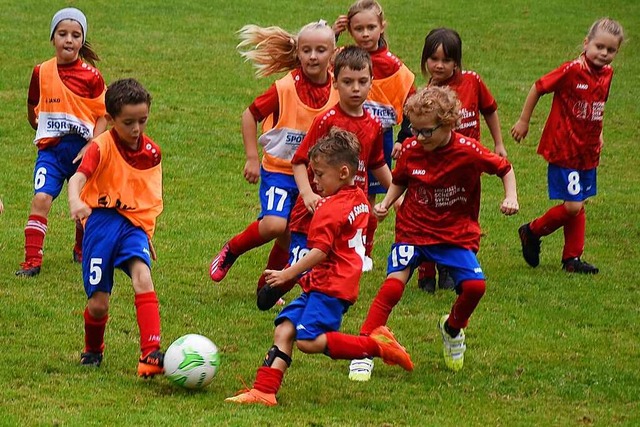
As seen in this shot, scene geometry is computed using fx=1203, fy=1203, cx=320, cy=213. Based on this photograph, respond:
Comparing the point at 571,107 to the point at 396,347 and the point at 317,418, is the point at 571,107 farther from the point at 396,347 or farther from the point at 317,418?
the point at 317,418

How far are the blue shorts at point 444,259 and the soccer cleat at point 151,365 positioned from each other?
4.88 feet

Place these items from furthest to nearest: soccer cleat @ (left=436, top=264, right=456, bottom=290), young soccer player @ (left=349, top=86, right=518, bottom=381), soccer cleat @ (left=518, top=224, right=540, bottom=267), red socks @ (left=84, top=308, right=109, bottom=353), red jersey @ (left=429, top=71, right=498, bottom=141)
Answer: soccer cleat @ (left=518, top=224, right=540, bottom=267) < soccer cleat @ (left=436, top=264, right=456, bottom=290) < red jersey @ (left=429, top=71, right=498, bottom=141) < young soccer player @ (left=349, top=86, right=518, bottom=381) < red socks @ (left=84, top=308, right=109, bottom=353)

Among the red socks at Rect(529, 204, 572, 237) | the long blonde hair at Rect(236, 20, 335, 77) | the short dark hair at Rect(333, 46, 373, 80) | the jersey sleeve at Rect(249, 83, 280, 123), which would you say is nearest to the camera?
the short dark hair at Rect(333, 46, 373, 80)

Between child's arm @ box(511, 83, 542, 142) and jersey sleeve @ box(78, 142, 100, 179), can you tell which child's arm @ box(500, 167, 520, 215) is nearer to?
jersey sleeve @ box(78, 142, 100, 179)

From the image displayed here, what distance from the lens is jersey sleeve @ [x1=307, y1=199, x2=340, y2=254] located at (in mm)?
6246

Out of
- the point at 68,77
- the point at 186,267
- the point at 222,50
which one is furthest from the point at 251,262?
the point at 222,50

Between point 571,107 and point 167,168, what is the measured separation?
5005 mm

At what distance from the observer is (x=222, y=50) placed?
1852 centimetres

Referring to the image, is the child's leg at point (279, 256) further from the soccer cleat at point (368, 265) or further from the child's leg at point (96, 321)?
the child's leg at point (96, 321)

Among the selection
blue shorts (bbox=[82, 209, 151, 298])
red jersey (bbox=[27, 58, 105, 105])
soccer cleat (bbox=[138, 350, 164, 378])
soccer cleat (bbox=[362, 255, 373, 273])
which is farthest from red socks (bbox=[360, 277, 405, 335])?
red jersey (bbox=[27, 58, 105, 105])

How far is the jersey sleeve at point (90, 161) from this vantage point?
6555 millimetres

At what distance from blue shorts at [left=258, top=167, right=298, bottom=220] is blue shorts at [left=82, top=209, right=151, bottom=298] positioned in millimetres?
1650

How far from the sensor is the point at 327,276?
6.38 metres

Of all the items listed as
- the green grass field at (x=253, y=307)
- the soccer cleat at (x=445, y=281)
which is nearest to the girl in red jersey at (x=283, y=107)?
the green grass field at (x=253, y=307)
